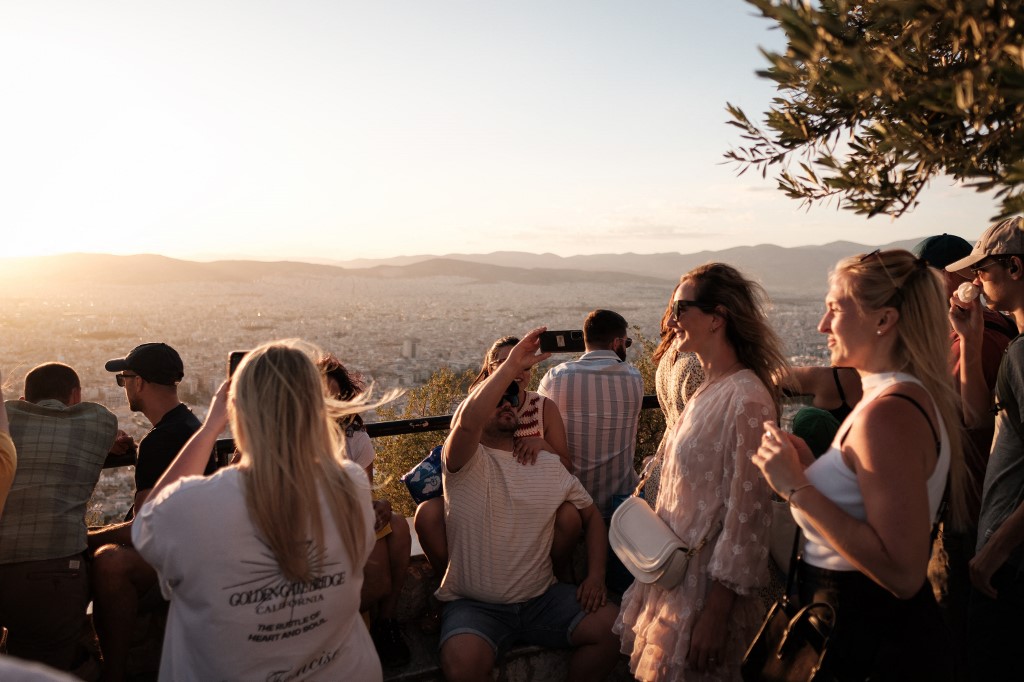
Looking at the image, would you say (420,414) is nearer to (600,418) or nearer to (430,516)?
(600,418)

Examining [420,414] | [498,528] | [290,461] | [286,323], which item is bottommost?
[286,323]

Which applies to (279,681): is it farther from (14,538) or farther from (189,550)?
(14,538)

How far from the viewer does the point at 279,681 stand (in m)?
2.26

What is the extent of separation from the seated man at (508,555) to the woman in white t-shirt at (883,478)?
137cm

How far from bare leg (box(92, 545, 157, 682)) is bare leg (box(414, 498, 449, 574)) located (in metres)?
1.27

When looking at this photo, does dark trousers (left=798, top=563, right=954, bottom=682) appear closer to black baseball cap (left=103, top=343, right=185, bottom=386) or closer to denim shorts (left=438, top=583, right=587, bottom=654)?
denim shorts (left=438, top=583, right=587, bottom=654)

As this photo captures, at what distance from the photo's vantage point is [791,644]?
6.96 ft

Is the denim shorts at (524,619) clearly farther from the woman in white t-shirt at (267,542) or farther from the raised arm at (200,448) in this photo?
the raised arm at (200,448)

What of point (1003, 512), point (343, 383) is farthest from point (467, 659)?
point (1003, 512)

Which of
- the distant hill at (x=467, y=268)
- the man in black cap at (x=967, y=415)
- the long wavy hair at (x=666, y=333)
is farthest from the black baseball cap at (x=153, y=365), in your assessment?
the distant hill at (x=467, y=268)

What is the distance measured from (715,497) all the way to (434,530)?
1486mm

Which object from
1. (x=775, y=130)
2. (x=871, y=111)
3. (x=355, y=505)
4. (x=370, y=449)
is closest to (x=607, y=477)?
(x=370, y=449)

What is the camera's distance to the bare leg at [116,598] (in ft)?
10.8

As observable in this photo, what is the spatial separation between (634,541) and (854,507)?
942mm
